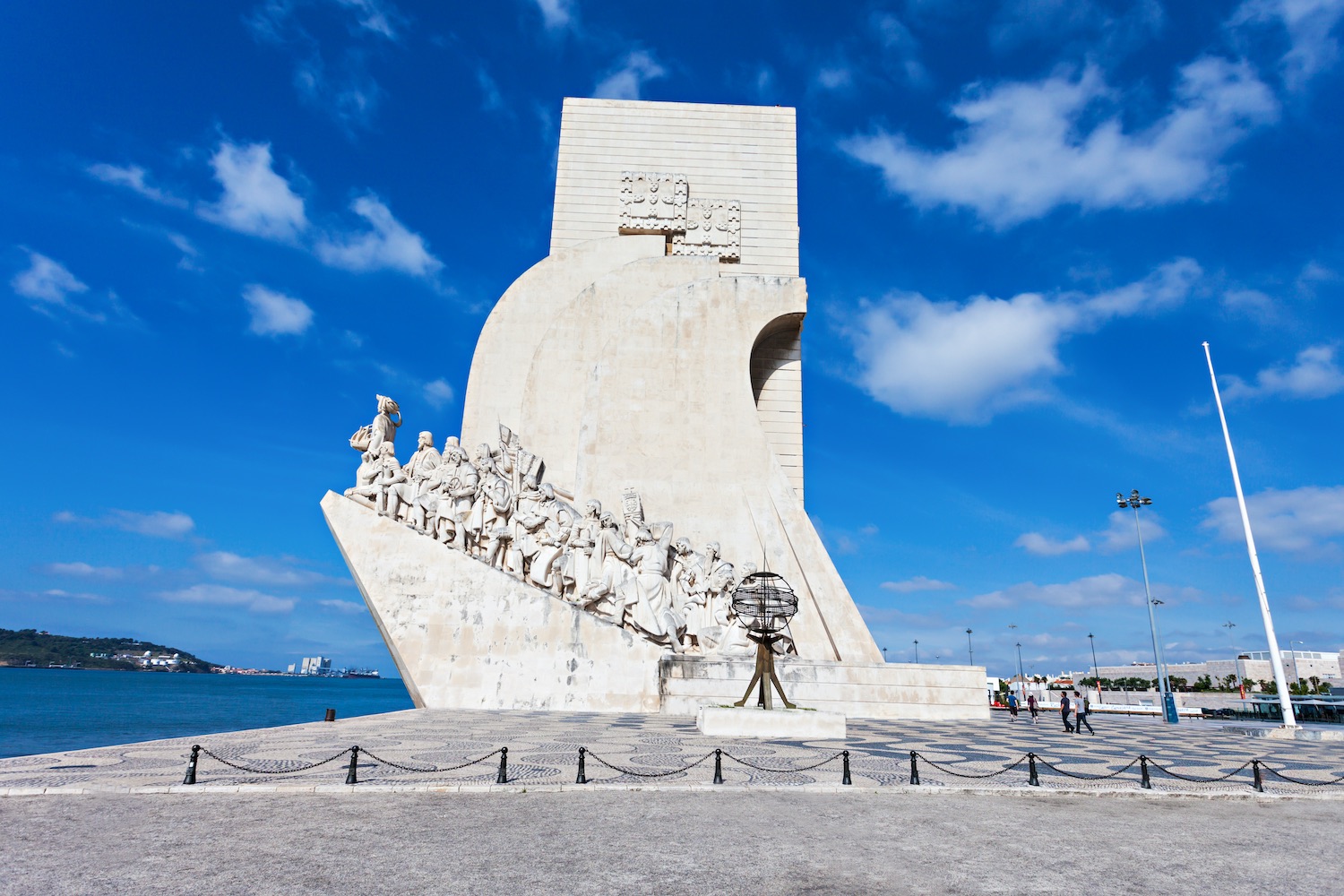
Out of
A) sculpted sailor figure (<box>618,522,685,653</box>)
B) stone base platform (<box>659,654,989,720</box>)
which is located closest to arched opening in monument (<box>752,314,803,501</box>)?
sculpted sailor figure (<box>618,522,685,653</box>)

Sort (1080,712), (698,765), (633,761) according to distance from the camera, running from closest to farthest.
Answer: (698,765) → (633,761) → (1080,712)

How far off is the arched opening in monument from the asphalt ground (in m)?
13.5

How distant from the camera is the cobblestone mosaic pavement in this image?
4.93 m

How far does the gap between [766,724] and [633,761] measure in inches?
101

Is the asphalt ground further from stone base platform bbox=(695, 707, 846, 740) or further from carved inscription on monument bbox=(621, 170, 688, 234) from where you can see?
carved inscription on monument bbox=(621, 170, 688, 234)

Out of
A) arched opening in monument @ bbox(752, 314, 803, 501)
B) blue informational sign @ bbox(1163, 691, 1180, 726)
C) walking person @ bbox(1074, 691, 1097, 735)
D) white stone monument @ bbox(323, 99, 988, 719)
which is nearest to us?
walking person @ bbox(1074, 691, 1097, 735)

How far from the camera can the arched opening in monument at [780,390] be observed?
18078mm

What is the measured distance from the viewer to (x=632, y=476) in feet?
50.6

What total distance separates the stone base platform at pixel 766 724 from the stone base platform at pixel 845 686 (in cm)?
255

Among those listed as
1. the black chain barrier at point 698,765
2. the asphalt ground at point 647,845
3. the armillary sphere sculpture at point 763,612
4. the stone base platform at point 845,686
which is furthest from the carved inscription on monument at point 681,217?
the asphalt ground at point 647,845

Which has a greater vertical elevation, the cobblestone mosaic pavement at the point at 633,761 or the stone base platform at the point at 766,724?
the stone base platform at the point at 766,724

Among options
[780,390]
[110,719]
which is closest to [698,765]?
[780,390]

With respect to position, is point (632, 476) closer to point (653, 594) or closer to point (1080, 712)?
point (653, 594)

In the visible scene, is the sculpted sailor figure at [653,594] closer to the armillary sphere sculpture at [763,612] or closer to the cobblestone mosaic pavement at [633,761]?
the cobblestone mosaic pavement at [633,761]
